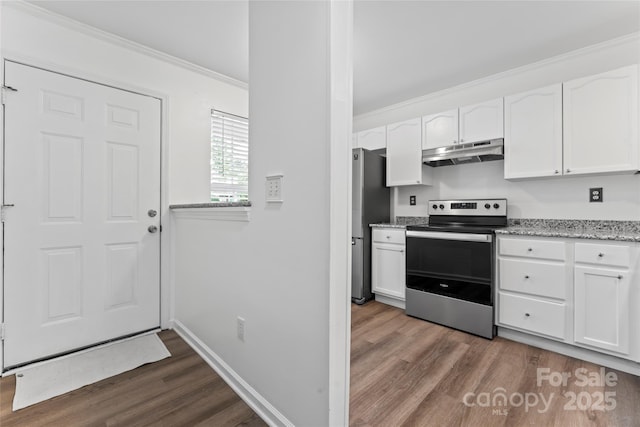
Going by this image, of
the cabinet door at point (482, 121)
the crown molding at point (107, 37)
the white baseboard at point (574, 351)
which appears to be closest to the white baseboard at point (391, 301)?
the white baseboard at point (574, 351)

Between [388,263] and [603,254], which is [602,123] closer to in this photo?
[603,254]

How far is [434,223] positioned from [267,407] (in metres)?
2.58

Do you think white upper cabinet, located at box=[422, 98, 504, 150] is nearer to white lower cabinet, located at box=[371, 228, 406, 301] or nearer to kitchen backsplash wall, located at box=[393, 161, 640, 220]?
kitchen backsplash wall, located at box=[393, 161, 640, 220]

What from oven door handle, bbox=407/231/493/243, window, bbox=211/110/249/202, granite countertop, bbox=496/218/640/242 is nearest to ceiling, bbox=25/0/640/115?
window, bbox=211/110/249/202

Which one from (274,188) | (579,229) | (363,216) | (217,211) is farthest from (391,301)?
(274,188)

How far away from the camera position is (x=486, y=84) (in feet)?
9.86

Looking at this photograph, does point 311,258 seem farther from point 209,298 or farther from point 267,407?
point 209,298

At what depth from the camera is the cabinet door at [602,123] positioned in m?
2.06

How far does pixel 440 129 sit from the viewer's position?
9.96 ft

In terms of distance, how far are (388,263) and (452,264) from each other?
727 millimetres

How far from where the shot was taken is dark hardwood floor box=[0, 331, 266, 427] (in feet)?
4.65

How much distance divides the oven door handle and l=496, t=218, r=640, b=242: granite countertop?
0.12 m

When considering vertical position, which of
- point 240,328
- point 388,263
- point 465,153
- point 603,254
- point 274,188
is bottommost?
point 240,328

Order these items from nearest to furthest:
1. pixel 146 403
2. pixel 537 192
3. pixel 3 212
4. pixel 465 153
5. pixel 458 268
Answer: pixel 146 403
pixel 3 212
pixel 458 268
pixel 537 192
pixel 465 153
